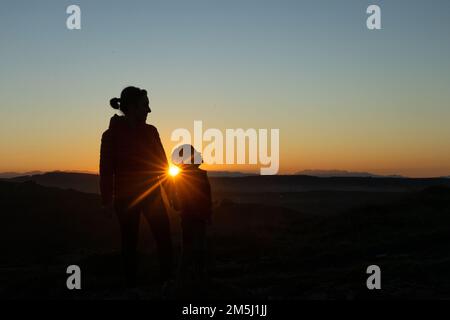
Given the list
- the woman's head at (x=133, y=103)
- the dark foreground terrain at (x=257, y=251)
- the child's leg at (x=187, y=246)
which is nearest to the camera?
the child's leg at (x=187, y=246)

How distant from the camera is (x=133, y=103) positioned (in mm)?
6492

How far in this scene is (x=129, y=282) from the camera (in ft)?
22.0

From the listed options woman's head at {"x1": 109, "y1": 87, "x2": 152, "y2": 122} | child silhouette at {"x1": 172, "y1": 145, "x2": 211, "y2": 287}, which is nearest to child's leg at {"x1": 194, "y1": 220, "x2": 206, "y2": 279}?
child silhouette at {"x1": 172, "y1": 145, "x2": 211, "y2": 287}

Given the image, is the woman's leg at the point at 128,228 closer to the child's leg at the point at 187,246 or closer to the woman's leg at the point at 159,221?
the woman's leg at the point at 159,221

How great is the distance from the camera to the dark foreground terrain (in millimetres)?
6898

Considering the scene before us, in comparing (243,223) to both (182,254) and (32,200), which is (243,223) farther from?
(182,254)

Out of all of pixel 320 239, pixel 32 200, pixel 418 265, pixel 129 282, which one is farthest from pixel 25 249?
pixel 418 265

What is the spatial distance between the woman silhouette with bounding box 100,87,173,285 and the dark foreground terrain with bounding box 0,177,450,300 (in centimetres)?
65

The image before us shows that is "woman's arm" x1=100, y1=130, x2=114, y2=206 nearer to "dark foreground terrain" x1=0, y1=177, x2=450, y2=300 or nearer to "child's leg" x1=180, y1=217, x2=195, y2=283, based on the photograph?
"child's leg" x1=180, y1=217, x2=195, y2=283

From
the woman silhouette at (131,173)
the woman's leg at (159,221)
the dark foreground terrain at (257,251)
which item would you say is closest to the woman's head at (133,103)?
the woman silhouette at (131,173)

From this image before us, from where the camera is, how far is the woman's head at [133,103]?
6480 millimetres

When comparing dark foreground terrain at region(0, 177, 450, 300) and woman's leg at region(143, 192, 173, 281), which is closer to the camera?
woman's leg at region(143, 192, 173, 281)
